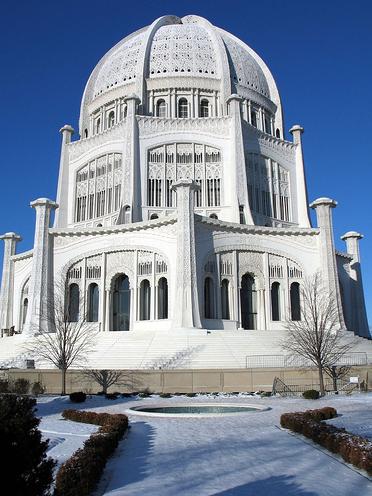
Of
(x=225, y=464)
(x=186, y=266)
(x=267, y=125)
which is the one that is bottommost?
(x=225, y=464)

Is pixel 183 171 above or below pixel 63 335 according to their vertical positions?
above

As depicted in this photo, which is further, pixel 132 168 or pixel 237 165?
pixel 237 165

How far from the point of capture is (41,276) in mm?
42344

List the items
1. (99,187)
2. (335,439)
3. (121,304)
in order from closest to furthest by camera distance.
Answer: (335,439), (121,304), (99,187)

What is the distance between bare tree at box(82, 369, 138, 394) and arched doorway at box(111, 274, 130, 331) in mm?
15301

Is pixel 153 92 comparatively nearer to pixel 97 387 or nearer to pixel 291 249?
pixel 291 249

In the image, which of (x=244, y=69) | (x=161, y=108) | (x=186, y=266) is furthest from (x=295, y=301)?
(x=244, y=69)

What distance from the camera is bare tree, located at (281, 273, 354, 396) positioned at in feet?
92.0

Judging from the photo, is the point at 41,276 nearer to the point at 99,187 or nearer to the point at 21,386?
the point at 99,187

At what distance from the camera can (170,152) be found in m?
52.2

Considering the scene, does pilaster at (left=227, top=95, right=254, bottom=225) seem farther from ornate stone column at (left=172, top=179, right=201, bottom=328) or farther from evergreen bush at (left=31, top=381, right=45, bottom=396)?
evergreen bush at (left=31, top=381, right=45, bottom=396)

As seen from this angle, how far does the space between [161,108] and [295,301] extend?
83.3ft

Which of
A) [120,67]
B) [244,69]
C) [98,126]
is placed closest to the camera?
[120,67]

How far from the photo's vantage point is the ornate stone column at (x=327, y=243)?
139ft
